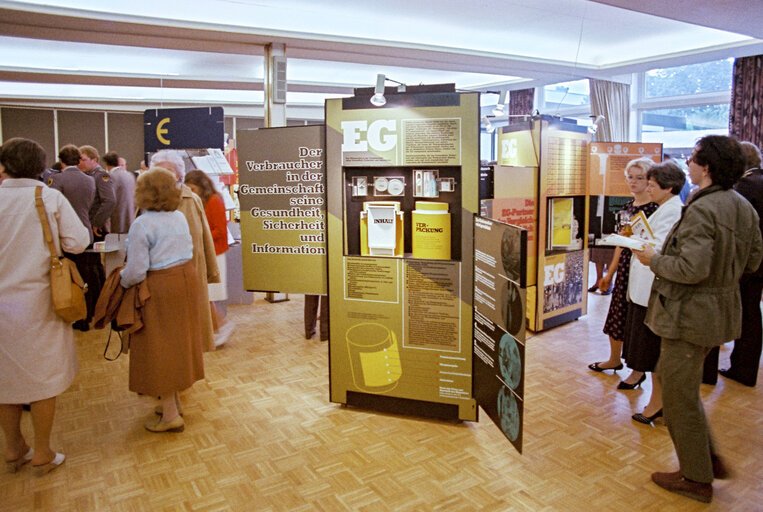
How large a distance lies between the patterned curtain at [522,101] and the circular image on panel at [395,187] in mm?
8416

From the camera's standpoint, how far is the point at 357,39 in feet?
20.3

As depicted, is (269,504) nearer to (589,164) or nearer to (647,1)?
(589,164)

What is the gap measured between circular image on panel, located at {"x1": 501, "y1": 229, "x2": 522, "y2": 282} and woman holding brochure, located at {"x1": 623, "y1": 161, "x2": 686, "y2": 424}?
1.09 m

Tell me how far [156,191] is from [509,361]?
2.06 m

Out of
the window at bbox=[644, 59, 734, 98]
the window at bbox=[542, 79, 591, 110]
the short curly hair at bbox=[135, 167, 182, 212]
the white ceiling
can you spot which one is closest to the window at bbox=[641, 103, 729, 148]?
the window at bbox=[644, 59, 734, 98]

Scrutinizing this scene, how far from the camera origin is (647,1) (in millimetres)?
4738

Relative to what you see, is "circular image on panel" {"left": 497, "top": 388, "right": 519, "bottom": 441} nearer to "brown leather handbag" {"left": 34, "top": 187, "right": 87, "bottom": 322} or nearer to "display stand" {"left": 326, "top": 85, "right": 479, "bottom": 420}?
"display stand" {"left": 326, "top": 85, "right": 479, "bottom": 420}

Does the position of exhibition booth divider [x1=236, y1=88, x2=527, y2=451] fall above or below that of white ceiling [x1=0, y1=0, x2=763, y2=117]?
below

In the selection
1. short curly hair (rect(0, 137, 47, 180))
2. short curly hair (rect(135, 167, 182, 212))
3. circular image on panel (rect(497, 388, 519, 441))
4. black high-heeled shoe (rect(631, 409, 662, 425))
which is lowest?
black high-heeled shoe (rect(631, 409, 662, 425))

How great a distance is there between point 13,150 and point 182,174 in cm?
134

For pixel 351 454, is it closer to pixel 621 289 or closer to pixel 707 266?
pixel 707 266

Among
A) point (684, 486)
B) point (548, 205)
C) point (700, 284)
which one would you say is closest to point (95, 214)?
point (548, 205)

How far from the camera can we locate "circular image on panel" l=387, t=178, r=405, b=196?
3.40 metres

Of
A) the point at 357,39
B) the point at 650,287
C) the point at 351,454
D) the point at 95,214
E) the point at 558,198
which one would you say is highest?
the point at 357,39
